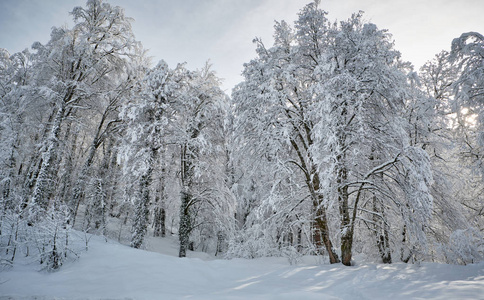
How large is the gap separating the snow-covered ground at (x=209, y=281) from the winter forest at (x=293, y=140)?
24.7 inches

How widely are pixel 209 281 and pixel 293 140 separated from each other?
17.4 feet

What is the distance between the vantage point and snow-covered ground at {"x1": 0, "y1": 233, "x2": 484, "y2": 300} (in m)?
3.77

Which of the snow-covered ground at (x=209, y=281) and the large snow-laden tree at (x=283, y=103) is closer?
the snow-covered ground at (x=209, y=281)

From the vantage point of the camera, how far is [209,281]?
4.85m

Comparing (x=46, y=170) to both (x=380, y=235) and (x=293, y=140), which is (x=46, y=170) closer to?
(x=293, y=140)

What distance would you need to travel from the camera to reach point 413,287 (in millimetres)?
4148

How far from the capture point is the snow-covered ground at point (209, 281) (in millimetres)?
3771

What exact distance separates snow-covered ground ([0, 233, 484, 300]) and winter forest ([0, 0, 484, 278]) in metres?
0.63

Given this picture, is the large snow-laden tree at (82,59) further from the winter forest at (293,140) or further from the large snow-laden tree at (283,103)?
the large snow-laden tree at (283,103)

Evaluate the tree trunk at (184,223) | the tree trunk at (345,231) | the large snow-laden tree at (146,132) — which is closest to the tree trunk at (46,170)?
the large snow-laden tree at (146,132)

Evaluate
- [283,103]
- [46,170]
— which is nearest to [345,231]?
[283,103]

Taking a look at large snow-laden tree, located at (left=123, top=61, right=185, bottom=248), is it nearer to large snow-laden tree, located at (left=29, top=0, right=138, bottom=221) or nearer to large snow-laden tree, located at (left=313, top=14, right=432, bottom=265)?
large snow-laden tree, located at (left=29, top=0, right=138, bottom=221)

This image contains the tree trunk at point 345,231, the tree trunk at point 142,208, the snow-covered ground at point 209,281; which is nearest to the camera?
the snow-covered ground at point 209,281

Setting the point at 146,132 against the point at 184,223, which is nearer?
the point at 146,132
